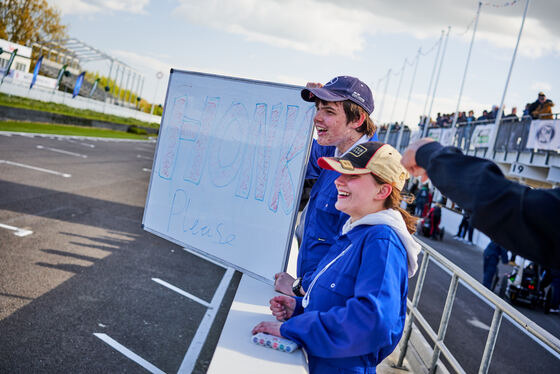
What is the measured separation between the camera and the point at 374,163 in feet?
6.83


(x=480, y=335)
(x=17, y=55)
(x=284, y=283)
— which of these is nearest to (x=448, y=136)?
(x=480, y=335)

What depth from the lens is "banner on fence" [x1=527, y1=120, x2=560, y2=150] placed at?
17703mm

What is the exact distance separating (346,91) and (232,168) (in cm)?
109

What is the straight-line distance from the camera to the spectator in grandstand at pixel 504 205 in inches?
48.9

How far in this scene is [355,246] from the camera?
A: 201cm

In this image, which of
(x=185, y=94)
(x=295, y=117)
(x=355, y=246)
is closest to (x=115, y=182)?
(x=185, y=94)

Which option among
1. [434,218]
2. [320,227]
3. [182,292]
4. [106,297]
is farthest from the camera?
[434,218]

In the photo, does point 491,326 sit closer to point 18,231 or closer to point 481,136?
point 18,231

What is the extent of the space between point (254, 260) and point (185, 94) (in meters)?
1.50

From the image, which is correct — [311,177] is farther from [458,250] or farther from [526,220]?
[458,250]

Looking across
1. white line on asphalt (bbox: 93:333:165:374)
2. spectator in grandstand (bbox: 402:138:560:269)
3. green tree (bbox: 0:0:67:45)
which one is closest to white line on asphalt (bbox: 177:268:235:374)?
white line on asphalt (bbox: 93:333:165:374)

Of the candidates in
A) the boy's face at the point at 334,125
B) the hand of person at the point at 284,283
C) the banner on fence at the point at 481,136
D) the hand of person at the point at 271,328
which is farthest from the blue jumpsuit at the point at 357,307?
the banner on fence at the point at 481,136

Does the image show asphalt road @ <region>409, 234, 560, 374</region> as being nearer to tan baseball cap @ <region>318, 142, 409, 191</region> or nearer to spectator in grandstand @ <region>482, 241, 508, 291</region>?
spectator in grandstand @ <region>482, 241, 508, 291</region>

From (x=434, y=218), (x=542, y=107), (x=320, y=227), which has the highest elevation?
(x=542, y=107)
